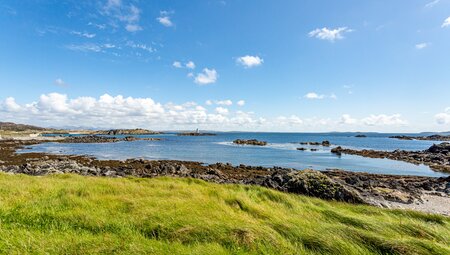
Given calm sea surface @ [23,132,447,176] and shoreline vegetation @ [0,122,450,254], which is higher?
shoreline vegetation @ [0,122,450,254]

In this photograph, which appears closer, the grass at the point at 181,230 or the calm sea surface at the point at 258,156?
the grass at the point at 181,230

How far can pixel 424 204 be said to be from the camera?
1841 cm

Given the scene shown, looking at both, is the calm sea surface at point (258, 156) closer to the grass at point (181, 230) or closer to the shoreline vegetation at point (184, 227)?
the shoreline vegetation at point (184, 227)

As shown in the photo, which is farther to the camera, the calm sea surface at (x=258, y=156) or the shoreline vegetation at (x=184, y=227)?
the calm sea surface at (x=258, y=156)

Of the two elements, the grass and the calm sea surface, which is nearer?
the grass

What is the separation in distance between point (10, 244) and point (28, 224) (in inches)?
72.0

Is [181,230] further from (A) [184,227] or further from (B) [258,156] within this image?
(B) [258,156]

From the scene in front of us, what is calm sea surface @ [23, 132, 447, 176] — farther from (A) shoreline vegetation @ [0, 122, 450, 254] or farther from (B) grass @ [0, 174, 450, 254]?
(B) grass @ [0, 174, 450, 254]

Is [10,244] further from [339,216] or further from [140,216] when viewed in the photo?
[339,216]

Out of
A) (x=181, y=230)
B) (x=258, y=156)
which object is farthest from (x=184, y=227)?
(x=258, y=156)

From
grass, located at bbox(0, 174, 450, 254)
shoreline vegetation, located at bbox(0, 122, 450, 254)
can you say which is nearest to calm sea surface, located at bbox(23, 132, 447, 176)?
shoreline vegetation, located at bbox(0, 122, 450, 254)

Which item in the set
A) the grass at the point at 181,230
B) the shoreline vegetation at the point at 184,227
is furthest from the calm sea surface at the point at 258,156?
the grass at the point at 181,230

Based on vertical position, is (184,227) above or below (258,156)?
above

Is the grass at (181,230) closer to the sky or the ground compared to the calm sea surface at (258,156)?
closer to the sky
